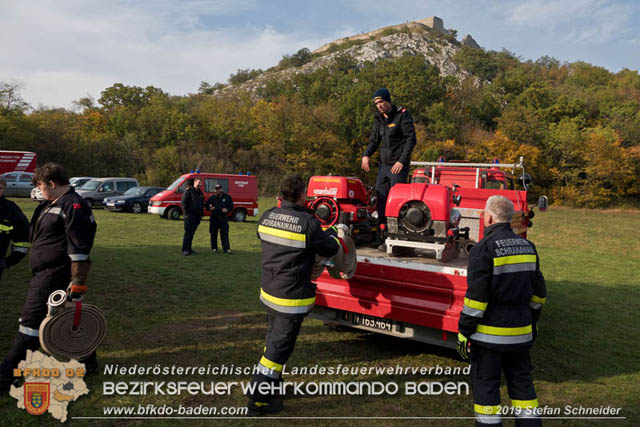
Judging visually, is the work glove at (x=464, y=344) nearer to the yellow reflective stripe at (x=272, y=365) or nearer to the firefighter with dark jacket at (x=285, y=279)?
the firefighter with dark jacket at (x=285, y=279)

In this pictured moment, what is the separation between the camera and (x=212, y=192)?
20391 mm

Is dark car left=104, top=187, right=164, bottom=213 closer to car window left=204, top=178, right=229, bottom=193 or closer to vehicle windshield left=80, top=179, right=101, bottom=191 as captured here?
vehicle windshield left=80, top=179, right=101, bottom=191

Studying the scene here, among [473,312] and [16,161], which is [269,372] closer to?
[473,312]

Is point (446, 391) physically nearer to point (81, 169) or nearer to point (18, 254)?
point (18, 254)

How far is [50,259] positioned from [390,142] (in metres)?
4.12

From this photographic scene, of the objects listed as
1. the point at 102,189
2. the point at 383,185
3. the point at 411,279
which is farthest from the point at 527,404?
the point at 102,189

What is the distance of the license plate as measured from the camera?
4.54 metres

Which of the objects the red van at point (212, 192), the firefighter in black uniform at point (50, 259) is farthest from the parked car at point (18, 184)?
the firefighter in black uniform at point (50, 259)

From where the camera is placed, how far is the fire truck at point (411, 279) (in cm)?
414

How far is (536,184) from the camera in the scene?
46.3 metres

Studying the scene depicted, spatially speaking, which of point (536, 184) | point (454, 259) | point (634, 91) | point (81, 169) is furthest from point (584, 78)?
point (454, 259)

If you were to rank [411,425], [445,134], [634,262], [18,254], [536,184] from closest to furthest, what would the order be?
1. [411,425]
2. [18,254]
3. [634,262]
4. [536,184]
5. [445,134]

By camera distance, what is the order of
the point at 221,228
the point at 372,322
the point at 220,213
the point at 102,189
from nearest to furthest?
the point at 372,322 < the point at 220,213 < the point at 221,228 < the point at 102,189

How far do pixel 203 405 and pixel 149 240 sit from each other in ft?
33.8
